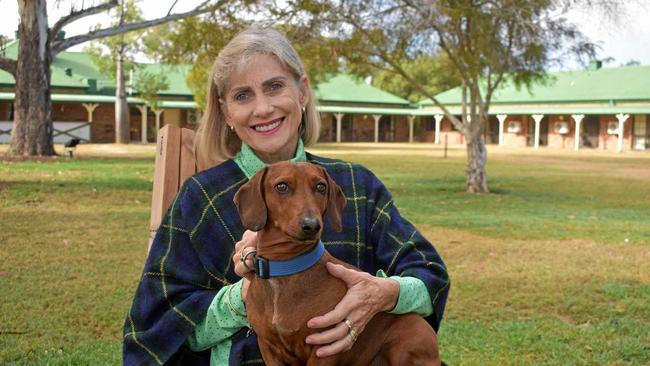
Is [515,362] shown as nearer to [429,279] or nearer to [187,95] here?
[429,279]

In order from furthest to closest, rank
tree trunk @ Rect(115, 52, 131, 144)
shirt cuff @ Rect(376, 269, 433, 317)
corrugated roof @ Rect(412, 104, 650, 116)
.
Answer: corrugated roof @ Rect(412, 104, 650, 116) < tree trunk @ Rect(115, 52, 131, 144) < shirt cuff @ Rect(376, 269, 433, 317)

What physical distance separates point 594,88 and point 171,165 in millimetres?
56649

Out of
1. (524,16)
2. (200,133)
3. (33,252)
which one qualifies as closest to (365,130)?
(524,16)

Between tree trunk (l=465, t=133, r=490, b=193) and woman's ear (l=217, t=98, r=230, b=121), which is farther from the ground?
woman's ear (l=217, t=98, r=230, b=121)

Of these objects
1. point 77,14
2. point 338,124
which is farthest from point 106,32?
point 338,124

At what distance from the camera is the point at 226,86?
10.6 feet

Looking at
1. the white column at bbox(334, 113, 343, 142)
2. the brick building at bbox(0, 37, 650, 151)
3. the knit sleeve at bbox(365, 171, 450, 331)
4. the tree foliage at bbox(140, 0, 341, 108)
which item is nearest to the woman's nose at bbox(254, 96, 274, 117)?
the knit sleeve at bbox(365, 171, 450, 331)

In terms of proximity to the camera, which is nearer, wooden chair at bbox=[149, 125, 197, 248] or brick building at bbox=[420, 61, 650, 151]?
wooden chair at bbox=[149, 125, 197, 248]

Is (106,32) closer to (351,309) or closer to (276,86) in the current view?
(276,86)

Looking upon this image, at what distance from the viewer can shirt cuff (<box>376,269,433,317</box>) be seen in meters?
2.77

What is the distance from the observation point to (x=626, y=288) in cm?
843

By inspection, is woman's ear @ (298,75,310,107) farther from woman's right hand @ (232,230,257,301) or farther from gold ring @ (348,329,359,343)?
gold ring @ (348,329,359,343)

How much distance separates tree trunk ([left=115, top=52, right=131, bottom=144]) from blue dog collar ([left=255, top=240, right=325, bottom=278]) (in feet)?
159

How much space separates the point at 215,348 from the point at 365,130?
64222mm
